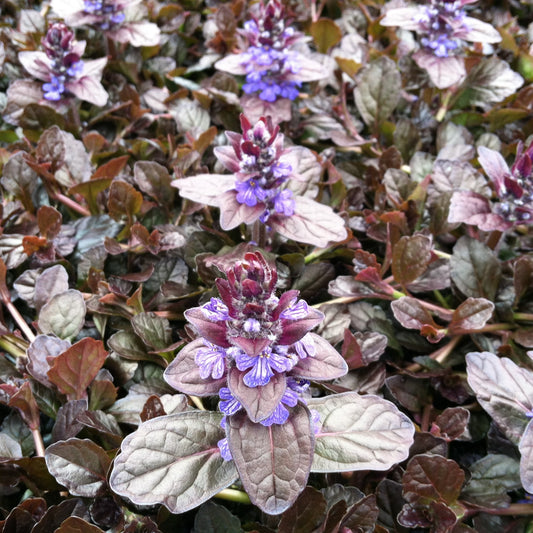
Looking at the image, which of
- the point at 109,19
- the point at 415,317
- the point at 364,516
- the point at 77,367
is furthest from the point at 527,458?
the point at 109,19

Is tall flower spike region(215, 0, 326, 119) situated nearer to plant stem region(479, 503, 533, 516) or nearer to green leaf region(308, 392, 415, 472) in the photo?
green leaf region(308, 392, 415, 472)

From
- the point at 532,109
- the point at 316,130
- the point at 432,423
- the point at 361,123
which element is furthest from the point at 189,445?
the point at 532,109

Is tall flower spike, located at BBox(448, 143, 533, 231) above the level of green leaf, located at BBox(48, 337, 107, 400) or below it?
above

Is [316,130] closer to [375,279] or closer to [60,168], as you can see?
[375,279]

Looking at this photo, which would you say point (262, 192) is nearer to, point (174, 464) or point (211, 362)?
point (211, 362)

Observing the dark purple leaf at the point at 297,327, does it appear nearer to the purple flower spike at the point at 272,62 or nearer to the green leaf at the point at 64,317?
the green leaf at the point at 64,317

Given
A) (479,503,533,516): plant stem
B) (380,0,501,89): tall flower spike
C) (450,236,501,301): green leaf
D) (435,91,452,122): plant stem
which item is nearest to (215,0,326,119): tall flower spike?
(380,0,501,89): tall flower spike
